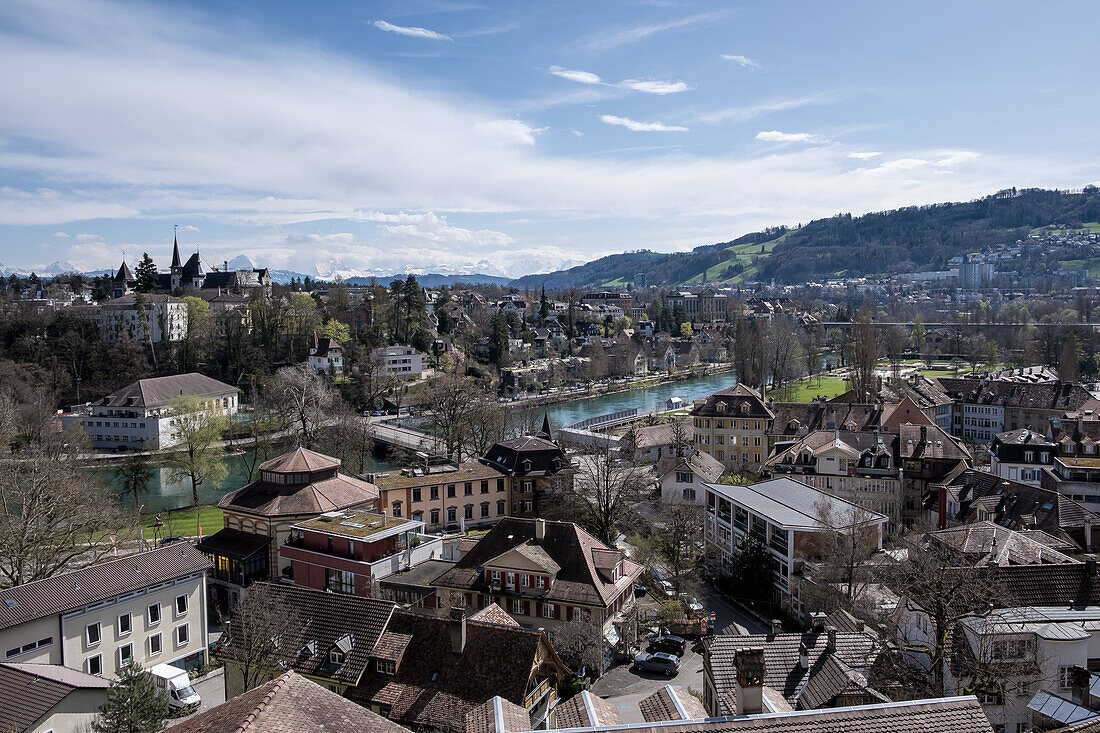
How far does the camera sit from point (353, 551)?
2058cm

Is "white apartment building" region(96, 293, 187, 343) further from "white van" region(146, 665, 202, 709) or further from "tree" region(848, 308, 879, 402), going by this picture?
"white van" region(146, 665, 202, 709)

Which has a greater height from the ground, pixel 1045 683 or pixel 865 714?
pixel 865 714

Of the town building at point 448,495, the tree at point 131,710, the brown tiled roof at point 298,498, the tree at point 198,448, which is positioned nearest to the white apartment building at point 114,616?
the brown tiled roof at point 298,498

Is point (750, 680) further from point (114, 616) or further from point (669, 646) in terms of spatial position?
point (114, 616)

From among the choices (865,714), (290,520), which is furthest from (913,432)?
(865,714)

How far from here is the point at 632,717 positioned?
45.8 feet

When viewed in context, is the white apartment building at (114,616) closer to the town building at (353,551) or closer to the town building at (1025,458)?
the town building at (353,551)

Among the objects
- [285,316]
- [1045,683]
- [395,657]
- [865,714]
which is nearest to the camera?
[865,714]

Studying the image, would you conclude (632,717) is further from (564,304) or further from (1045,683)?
(564,304)

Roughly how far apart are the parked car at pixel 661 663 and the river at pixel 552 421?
2416 cm

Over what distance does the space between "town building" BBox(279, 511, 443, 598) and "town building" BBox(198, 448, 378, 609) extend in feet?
2.67

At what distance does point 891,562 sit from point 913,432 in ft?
46.8

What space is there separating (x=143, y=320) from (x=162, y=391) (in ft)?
55.0

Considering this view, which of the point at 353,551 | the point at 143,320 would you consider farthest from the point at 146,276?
the point at 353,551
